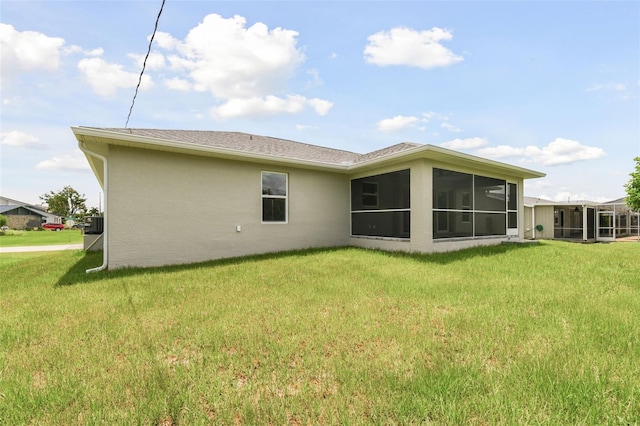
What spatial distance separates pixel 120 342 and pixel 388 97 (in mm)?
9299

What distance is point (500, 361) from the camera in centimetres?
272

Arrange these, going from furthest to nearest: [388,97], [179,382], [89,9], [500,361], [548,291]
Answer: [388,97] < [89,9] < [548,291] < [500,361] < [179,382]

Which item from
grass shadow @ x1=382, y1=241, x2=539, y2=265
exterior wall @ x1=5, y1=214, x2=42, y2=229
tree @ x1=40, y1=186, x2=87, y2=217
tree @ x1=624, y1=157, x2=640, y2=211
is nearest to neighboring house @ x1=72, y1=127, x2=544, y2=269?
grass shadow @ x1=382, y1=241, x2=539, y2=265

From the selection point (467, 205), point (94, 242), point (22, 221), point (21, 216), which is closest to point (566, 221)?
point (467, 205)

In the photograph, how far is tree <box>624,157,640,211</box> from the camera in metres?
18.3

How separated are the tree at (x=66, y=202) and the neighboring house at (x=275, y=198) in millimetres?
53920

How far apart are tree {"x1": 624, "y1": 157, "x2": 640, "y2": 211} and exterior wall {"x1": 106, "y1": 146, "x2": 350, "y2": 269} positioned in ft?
70.3

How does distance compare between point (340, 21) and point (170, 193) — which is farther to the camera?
point (170, 193)

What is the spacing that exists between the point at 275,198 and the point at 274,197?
0.05 m

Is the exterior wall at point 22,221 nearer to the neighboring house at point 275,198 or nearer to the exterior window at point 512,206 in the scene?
the neighboring house at point 275,198

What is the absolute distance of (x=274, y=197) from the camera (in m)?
9.54

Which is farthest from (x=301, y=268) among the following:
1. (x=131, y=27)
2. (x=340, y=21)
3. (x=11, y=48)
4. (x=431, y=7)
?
(x=11, y=48)

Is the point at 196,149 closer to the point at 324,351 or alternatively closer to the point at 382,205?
the point at 382,205

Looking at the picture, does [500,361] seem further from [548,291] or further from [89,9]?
[89,9]
